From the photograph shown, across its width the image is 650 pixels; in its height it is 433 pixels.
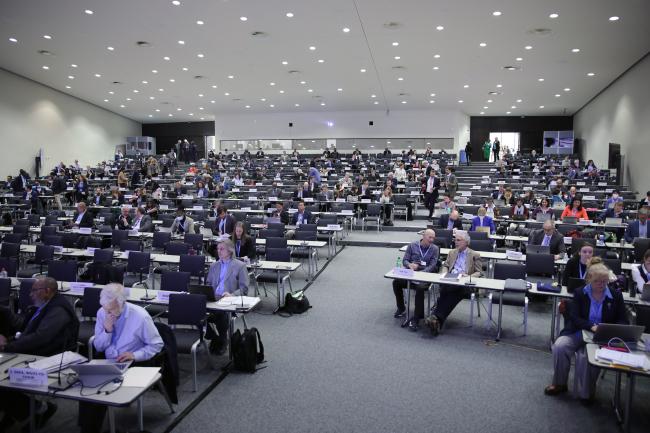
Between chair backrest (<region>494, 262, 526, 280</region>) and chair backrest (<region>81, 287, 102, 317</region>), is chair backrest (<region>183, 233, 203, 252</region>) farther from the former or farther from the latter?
chair backrest (<region>494, 262, 526, 280</region>)

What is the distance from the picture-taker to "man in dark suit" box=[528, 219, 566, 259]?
8.03 metres

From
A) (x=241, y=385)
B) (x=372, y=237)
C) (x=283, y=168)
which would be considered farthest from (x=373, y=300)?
(x=283, y=168)

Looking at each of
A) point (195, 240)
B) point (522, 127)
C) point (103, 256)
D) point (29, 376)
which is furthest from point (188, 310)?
point (522, 127)

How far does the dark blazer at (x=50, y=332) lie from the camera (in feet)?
13.5

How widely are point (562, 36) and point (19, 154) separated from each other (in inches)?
943

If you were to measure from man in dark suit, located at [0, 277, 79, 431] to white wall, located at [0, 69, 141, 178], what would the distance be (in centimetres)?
A: 2149

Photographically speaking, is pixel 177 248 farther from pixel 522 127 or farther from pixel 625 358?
pixel 522 127

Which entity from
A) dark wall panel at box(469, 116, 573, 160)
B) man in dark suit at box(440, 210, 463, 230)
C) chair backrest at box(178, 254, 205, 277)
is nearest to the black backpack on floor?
chair backrest at box(178, 254, 205, 277)

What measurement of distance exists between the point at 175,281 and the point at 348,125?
2599cm

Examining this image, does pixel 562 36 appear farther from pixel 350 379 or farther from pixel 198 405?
pixel 198 405

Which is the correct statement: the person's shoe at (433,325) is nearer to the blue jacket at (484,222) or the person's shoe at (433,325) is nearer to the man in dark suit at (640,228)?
the blue jacket at (484,222)

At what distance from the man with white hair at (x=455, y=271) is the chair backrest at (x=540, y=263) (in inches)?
41.6

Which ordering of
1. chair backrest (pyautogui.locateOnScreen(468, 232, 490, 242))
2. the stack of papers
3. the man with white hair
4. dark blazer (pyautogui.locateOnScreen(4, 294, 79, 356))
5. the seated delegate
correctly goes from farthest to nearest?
chair backrest (pyautogui.locateOnScreen(468, 232, 490, 242)), the man with white hair, the seated delegate, dark blazer (pyautogui.locateOnScreen(4, 294, 79, 356)), the stack of papers

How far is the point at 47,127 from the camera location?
24.4m
